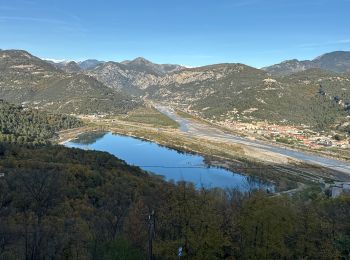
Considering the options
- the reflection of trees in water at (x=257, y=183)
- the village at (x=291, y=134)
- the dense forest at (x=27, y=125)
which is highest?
the dense forest at (x=27, y=125)

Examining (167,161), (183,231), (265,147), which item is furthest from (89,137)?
(183,231)

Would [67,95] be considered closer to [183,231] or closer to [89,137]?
[89,137]

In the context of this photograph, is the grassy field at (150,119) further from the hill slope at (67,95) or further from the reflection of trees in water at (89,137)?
the reflection of trees in water at (89,137)

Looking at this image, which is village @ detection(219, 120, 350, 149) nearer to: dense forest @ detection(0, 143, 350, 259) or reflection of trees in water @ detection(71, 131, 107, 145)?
reflection of trees in water @ detection(71, 131, 107, 145)

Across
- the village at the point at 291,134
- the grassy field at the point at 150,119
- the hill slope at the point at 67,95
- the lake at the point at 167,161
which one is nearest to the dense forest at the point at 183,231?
the lake at the point at 167,161

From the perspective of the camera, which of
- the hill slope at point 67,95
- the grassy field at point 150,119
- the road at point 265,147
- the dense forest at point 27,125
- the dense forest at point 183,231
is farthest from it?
the hill slope at point 67,95

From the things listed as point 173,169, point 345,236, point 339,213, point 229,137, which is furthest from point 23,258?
point 229,137

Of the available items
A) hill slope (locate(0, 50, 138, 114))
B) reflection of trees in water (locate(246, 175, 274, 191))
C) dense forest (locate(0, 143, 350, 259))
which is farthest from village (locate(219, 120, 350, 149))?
dense forest (locate(0, 143, 350, 259))
